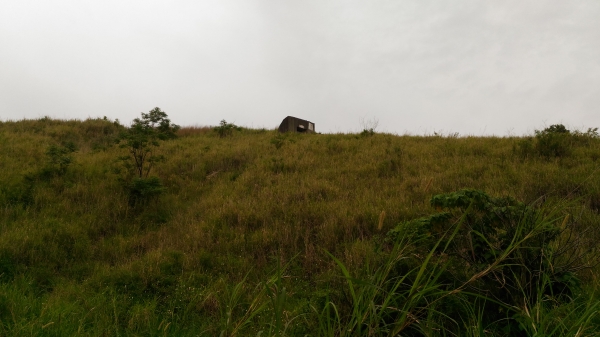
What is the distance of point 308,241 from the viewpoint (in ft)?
18.8

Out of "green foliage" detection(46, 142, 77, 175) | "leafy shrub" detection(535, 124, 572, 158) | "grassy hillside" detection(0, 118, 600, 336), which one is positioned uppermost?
"leafy shrub" detection(535, 124, 572, 158)

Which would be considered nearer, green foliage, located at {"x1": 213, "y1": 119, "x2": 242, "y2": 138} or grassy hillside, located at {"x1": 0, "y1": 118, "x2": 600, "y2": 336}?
grassy hillside, located at {"x1": 0, "y1": 118, "x2": 600, "y2": 336}

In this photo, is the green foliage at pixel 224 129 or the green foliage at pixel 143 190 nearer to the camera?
the green foliage at pixel 143 190

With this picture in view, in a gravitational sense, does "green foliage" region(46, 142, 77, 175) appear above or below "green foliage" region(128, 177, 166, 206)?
above

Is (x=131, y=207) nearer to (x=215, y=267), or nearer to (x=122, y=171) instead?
(x=122, y=171)

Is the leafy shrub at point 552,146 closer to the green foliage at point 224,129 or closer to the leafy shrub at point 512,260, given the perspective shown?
the leafy shrub at point 512,260

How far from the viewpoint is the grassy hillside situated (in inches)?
86.9

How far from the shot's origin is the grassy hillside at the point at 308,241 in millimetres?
2207

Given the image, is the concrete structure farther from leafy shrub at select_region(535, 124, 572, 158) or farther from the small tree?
leafy shrub at select_region(535, 124, 572, 158)

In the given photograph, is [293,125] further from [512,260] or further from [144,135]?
[512,260]

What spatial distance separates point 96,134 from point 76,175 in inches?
339

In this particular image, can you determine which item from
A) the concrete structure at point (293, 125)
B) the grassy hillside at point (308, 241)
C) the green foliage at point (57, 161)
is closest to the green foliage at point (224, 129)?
the concrete structure at point (293, 125)

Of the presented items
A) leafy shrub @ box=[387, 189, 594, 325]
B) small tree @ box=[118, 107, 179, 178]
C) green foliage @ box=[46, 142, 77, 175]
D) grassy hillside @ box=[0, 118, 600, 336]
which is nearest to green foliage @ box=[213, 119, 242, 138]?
grassy hillside @ box=[0, 118, 600, 336]

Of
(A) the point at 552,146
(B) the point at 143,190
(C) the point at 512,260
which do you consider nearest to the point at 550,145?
(A) the point at 552,146
